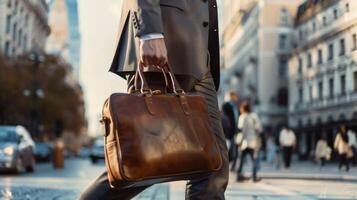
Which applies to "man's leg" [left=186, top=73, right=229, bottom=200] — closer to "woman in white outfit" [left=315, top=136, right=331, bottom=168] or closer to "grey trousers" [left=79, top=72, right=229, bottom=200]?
"grey trousers" [left=79, top=72, right=229, bottom=200]

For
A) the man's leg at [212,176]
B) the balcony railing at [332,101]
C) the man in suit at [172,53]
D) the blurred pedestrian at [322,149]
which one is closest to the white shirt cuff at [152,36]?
the man in suit at [172,53]

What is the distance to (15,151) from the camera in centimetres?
1345

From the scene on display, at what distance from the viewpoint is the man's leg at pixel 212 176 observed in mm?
2896

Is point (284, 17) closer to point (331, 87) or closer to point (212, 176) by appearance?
point (331, 87)

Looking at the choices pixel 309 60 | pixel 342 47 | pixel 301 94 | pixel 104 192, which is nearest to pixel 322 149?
pixel 301 94

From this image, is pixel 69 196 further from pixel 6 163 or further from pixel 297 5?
pixel 6 163

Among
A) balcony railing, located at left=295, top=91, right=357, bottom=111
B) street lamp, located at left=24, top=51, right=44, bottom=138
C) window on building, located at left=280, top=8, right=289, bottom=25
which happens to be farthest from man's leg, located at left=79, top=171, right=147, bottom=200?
→ street lamp, located at left=24, top=51, right=44, bottom=138

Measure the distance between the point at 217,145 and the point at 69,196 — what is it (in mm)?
4315

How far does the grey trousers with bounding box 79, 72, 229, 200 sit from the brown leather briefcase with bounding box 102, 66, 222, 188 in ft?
0.63

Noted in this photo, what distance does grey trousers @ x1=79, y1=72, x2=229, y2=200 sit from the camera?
2.89 m

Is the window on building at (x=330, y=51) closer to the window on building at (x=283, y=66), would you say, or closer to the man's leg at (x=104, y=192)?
the window on building at (x=283, y=66)

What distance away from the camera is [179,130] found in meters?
2.62

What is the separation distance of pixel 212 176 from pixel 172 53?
67 centimetres

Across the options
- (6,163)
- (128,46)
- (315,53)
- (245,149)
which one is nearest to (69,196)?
(315,53)
